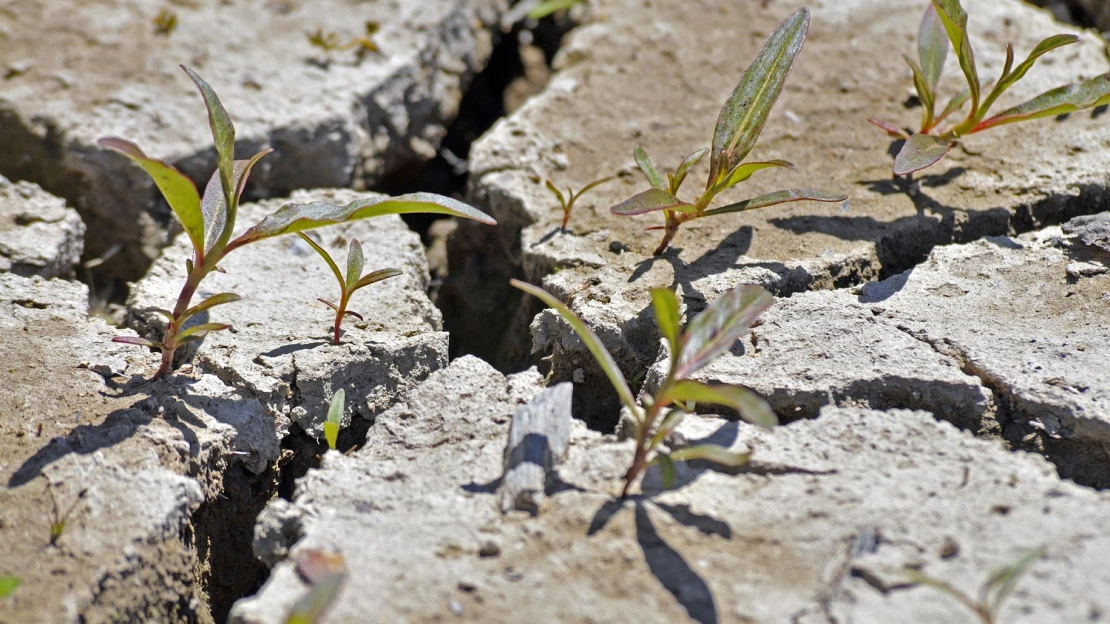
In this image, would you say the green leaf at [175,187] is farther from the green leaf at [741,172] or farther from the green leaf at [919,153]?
the green leaf at [919,153]

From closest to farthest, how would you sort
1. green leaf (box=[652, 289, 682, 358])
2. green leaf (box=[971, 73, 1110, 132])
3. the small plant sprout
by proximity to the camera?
green leaf (box=[652, 289, 682, 358]) → the small plant sprout → green leaf (box=[971, 73, 1110, 132])

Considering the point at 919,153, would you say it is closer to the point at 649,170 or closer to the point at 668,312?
the point at 649,170

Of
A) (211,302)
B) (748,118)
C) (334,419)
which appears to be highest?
(748,118)

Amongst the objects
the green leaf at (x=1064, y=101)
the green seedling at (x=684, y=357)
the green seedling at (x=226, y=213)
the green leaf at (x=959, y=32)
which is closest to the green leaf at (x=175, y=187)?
the green seedling at (x=226, y=213)

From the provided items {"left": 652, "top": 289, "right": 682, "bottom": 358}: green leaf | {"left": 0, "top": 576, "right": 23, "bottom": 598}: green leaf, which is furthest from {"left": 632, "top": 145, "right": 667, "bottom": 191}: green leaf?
{"left": 0, "top": 576, "right": 23, "bottom": 598}: green leaf

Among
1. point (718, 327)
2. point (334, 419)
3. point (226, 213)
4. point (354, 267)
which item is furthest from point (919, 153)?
point (226, 213)

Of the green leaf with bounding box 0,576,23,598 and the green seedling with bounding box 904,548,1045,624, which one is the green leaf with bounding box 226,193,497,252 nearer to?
the green leaf with bounding box 0,576,23,598
